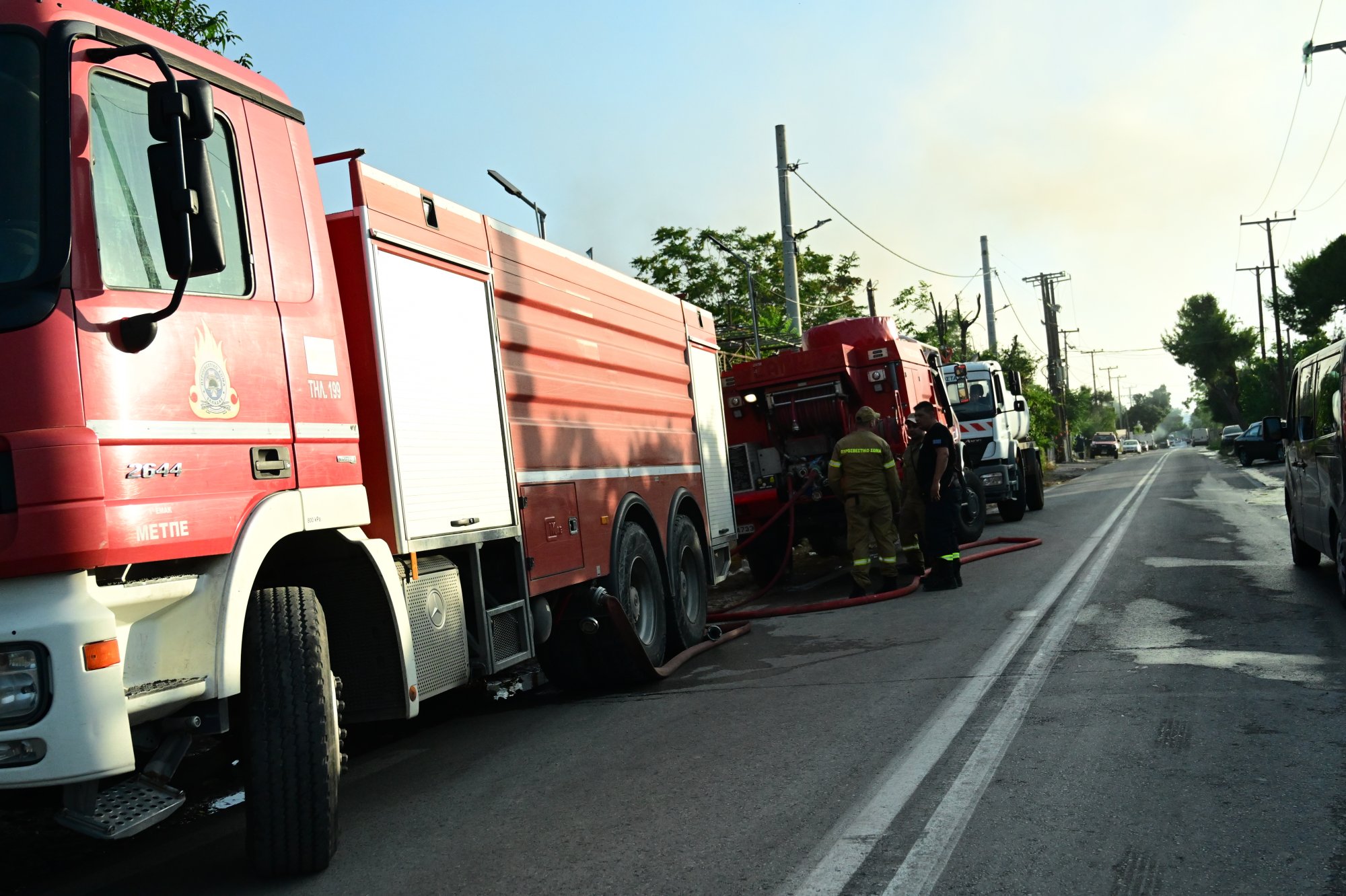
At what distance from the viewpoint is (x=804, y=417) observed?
13922 millimetres

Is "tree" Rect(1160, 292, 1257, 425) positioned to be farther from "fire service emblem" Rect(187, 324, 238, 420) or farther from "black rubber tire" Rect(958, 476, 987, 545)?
"fire service emblem" Rect(187, 324, 238, 420)

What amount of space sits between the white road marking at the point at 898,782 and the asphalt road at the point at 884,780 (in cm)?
2

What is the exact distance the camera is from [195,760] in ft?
23.2

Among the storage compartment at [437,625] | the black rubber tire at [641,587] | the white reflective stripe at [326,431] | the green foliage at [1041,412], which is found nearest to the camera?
the white reflective stripe at [326,431]

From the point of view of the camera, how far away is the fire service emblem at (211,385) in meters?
4.10

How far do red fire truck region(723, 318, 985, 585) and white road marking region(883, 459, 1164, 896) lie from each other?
519 centimetres

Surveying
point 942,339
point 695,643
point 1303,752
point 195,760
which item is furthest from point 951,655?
point 942,339

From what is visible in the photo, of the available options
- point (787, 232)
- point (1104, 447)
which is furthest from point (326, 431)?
point (1104, 447)

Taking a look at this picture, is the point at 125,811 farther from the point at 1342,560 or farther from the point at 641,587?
the point at 1342,560

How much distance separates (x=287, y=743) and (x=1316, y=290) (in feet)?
178

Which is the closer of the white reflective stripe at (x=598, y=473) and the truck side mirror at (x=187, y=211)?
the truck side mirror at (x=187, y=211)

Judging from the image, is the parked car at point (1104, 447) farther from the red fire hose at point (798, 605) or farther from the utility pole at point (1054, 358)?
the red fire hose at point (798, 605)

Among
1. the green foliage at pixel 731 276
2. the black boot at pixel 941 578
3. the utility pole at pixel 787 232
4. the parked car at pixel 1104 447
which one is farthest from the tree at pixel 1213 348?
the black boot at pixel 941 578

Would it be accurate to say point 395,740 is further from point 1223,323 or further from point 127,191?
point 1223,323
